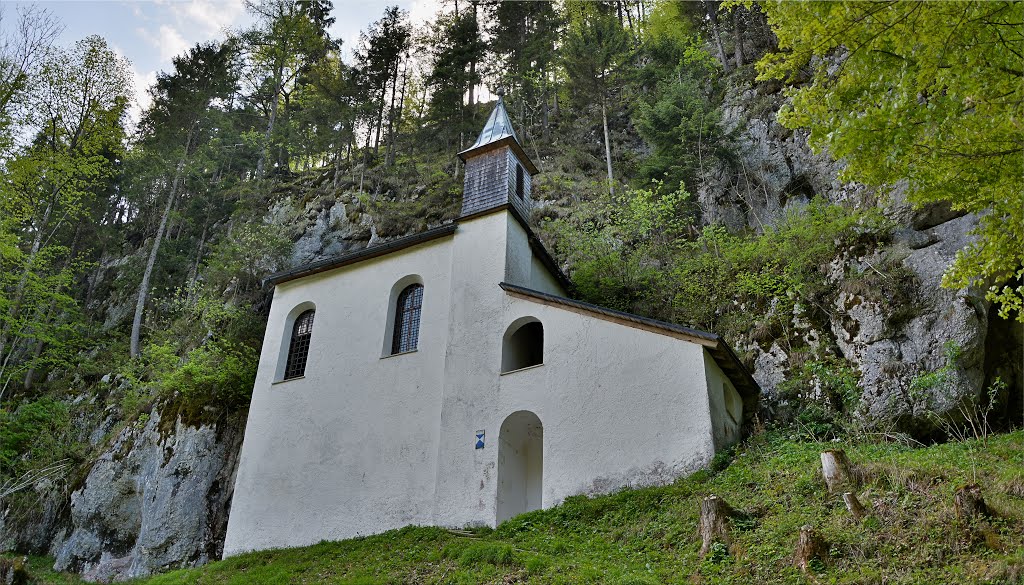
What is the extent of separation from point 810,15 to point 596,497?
852cm

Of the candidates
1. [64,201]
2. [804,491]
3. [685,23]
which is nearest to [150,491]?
[64,201]

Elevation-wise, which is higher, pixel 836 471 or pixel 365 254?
pixel 365 254

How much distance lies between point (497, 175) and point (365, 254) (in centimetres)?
418

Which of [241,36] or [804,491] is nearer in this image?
[804,491]

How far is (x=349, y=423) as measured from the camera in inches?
610

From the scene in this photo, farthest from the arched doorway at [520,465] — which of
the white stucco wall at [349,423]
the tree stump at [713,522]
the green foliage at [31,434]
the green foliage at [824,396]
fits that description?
the green foliage at [31,434]

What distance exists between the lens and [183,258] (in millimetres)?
30312

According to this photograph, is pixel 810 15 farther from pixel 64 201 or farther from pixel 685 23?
pixel 685 23

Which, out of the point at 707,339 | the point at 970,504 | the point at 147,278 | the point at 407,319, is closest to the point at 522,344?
the point at 407,319

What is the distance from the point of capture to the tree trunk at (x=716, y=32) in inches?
1121

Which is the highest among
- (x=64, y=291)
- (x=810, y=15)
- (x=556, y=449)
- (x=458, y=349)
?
(x=64, y=291)

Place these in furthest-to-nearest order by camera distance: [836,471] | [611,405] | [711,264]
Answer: [711,264] < [611,405] < [836,471]

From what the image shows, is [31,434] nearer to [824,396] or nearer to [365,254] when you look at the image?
[365,254]

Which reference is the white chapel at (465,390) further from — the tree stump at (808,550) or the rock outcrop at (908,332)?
the tree stump at (808,550)
